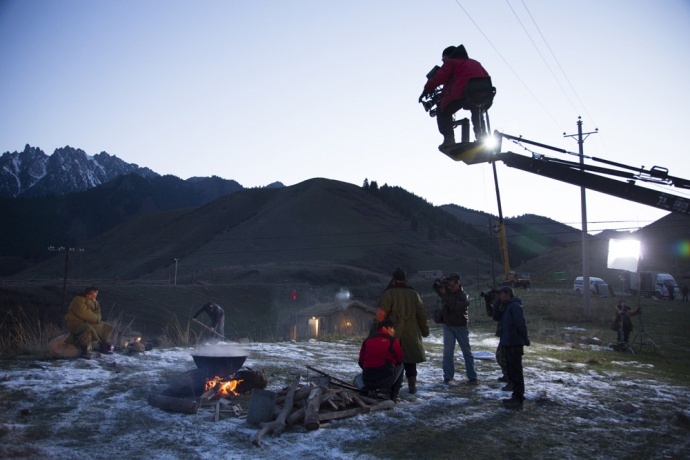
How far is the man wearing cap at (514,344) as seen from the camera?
6.72 meters

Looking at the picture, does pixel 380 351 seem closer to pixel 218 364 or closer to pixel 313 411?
pixel 313 411

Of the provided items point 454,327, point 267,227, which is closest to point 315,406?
point 454,327

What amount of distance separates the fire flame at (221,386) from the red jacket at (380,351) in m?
2.14

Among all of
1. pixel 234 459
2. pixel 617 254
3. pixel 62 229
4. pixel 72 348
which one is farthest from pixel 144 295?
pixel 62 229

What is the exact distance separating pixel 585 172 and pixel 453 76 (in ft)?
9.01

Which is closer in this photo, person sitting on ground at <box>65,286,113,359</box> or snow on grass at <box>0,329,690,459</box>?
snow on grass at <box>0,329,690,459</box>

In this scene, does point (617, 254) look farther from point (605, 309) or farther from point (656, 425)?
point (605, 309)

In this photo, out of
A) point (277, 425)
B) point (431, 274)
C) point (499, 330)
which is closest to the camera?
point (277, 425)

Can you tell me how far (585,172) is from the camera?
7055 millimetres

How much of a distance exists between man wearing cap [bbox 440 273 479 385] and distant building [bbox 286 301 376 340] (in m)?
27.1

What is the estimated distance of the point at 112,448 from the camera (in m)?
4.78

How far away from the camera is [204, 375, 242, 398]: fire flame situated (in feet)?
22.2

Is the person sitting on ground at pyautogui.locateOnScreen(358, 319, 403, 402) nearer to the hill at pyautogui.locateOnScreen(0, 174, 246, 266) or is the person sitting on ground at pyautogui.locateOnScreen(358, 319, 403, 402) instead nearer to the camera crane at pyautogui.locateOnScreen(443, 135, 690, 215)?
the camera crane at pyautogui.locateOnScreen(443, 135, 690, 215)

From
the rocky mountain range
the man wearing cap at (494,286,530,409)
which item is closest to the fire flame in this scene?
the man wearing cap at (494,286,530,409)
